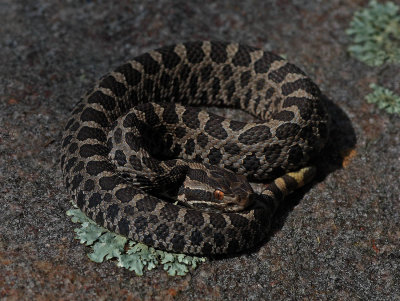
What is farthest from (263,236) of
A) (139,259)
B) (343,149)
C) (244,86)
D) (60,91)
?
(60,91)

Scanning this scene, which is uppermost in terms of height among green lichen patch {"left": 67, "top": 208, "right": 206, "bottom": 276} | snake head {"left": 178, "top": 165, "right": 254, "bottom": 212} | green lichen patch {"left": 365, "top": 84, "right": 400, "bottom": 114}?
green lichen patch {"left": 365, "top": 84, "right": 400, "bottom": 114}

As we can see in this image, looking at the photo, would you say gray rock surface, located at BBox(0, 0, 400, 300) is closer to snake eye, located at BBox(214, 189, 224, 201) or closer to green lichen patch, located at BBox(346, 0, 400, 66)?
green lichen patch, located at BBox(346, 0, 400, 66)

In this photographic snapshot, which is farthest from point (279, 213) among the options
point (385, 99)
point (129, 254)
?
point (385, 99)

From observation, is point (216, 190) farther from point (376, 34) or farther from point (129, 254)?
point (376, 34)

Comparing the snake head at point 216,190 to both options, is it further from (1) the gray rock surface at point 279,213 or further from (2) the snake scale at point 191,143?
(1) the gray rock surface at point 279,213

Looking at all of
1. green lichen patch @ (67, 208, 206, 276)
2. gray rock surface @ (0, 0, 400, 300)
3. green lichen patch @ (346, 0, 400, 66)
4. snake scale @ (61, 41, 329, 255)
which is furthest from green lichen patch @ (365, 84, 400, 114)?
green lichen patch @ (67, 208, 206, 276)

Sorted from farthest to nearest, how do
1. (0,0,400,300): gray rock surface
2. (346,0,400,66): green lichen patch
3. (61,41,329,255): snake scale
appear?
(346,0,400,66): green lichen patch, (61,41,329,255): snake scale, (0,0,400,300): gray rock surface

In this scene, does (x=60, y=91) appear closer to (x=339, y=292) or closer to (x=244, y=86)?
(x=244, y=86)
